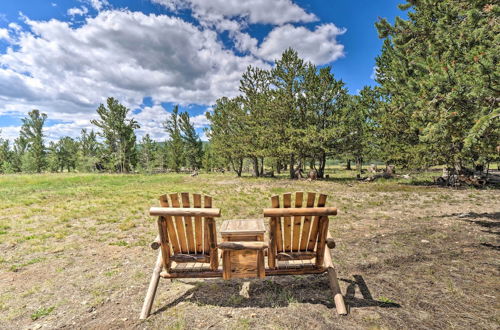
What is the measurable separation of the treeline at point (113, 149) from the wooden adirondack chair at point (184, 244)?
166 feet

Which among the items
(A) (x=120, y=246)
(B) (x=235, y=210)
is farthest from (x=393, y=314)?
(B) (x=235, y=210)

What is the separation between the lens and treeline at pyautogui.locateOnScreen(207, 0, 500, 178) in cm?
546

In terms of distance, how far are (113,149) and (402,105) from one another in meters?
54.7

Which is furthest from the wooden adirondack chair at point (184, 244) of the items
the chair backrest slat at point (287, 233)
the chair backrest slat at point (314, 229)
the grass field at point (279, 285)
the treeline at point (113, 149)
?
the treeline at point (113, 149)

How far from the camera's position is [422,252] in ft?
17.2

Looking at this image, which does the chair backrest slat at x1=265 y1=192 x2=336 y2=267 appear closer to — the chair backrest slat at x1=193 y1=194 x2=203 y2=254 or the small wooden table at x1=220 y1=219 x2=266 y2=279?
the small wooden table at x1=220 y1=219 x2=266 y2=279

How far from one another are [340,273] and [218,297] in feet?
8.25

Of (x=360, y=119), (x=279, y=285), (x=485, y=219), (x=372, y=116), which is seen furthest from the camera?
(x=360, y=119)

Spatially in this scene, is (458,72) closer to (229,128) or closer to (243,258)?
(243,258)

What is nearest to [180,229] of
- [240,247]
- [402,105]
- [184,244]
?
[184,244]

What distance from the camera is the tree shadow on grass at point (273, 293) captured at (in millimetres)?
3594

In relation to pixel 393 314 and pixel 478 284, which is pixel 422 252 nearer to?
pixel 478 284

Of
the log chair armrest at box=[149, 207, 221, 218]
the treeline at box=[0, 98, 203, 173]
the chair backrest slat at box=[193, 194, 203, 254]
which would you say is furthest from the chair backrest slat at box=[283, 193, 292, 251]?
the treeline at box=[0, 98, 203, 173]

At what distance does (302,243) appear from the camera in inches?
147
